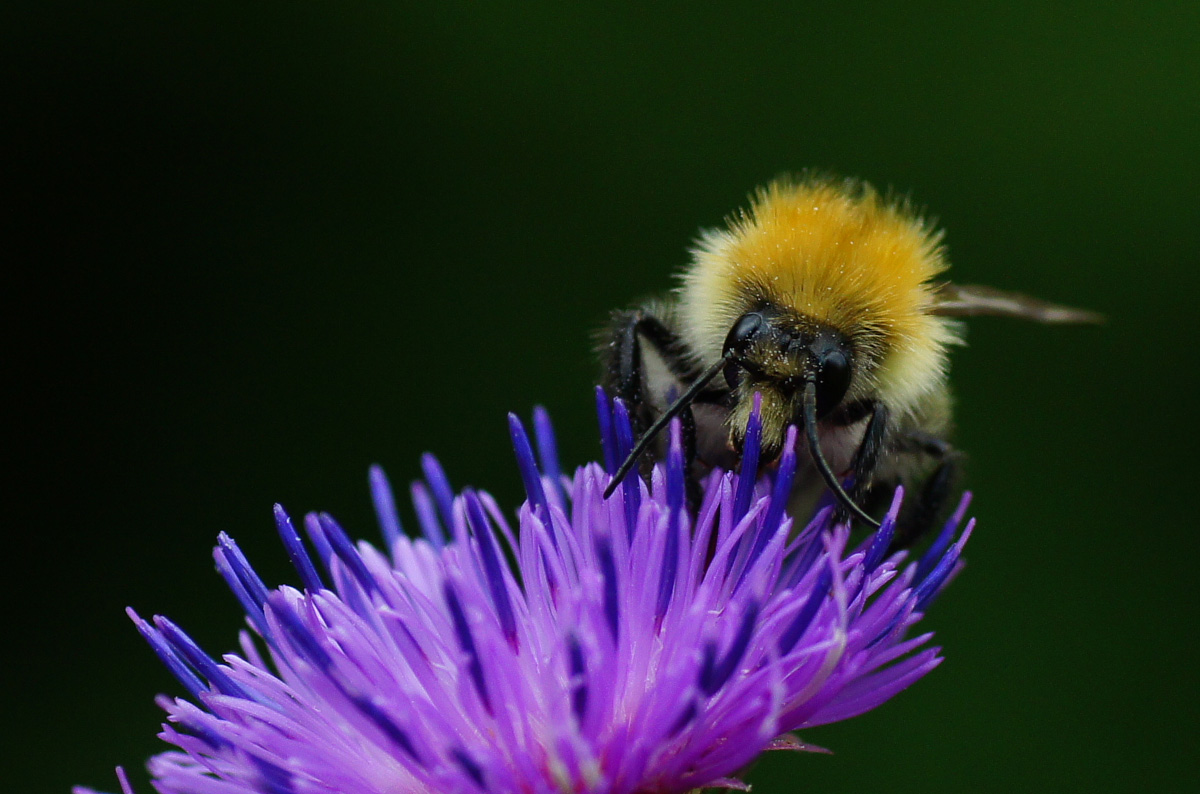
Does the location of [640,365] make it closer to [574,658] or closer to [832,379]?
[832,379]

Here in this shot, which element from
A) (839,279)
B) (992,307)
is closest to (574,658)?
(839,279)

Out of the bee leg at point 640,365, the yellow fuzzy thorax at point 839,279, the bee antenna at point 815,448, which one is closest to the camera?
the bee antenna at point 815,448

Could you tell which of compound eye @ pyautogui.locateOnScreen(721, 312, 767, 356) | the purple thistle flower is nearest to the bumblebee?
compound eye @ pyautogui.locateOnScreen(721, 312, 767, 356)

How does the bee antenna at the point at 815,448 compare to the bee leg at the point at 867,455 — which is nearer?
the bee antenna at the point at 815,448

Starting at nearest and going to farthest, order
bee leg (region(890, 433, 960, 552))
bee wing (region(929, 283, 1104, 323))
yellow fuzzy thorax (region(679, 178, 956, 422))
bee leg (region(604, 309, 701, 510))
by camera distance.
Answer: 1. yellow fuzzy thorax (region(679, 178, 956, 422))
2. bee leg (region(604, 309, 701, 510))
3. bee leg (region(890, 433, 960, 552))
4. bee wing (region(929, 283, 1104, 323))

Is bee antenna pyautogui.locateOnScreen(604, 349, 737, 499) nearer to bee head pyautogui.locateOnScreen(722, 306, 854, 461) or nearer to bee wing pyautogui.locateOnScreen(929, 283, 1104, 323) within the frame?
bee head pyautogui.locateOnScreen(722, 306, 854, 461)

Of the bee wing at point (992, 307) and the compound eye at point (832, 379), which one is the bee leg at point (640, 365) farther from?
the bee wing at point (992, 307)

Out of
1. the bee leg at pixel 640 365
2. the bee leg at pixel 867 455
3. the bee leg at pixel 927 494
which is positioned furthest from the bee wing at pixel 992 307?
the bee leg at pixel 640 365
